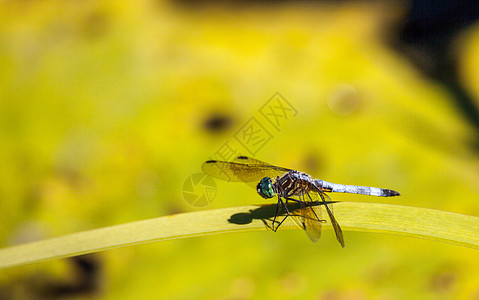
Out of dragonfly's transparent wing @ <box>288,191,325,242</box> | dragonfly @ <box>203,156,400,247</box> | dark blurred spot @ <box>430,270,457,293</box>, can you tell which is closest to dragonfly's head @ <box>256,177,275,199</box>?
dragonfly @ <box>203,156,400,247</box>

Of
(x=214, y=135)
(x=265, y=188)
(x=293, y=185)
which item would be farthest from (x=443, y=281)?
(x=214, y=135)

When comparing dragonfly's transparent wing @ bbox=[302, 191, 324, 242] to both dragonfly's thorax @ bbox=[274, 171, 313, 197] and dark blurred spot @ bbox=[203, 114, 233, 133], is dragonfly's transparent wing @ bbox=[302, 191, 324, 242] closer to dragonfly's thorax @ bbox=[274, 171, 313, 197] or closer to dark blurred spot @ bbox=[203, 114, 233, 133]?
dragonfly's thorax @ bbox=[274, 171, 313, 197]

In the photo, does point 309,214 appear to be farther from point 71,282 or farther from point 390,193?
point 71,282

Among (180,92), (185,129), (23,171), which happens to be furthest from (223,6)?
(23,171)

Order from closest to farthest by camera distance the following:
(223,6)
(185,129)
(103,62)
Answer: (185,129) → (103,62) → (223,6)

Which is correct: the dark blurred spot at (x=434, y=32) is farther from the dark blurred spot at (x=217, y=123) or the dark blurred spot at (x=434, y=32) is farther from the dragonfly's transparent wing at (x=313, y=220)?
the dragonfly's transparent wing at (x=313, y=220)

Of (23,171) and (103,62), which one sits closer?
(23,171)

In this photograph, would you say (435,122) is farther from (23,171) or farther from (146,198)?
(23,171)
